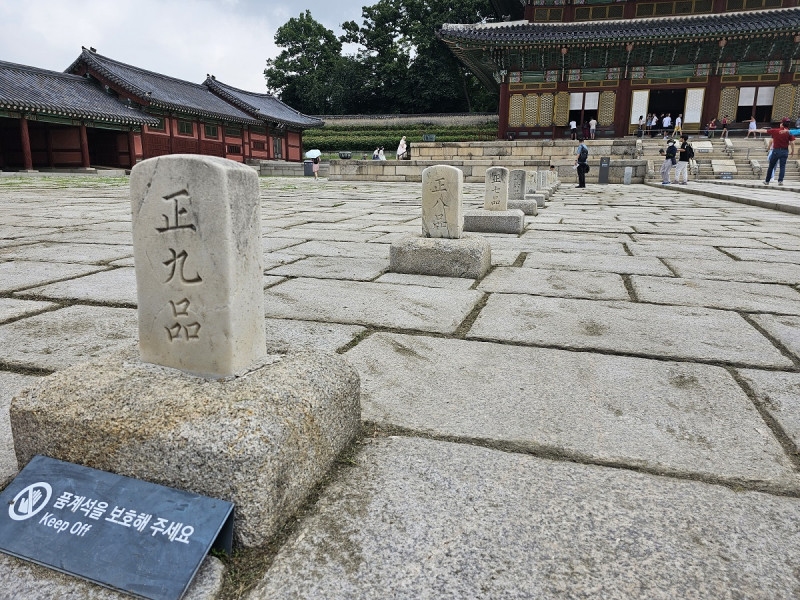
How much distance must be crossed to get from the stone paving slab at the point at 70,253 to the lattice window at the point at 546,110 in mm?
20308

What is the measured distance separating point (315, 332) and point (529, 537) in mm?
1356

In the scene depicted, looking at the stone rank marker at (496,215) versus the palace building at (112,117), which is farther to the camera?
the palace building at (112,117)

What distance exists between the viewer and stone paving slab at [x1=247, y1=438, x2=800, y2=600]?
2.98ft

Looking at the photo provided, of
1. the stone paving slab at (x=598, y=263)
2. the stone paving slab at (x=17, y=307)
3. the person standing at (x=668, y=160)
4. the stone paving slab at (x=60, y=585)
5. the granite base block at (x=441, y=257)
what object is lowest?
the stone paving slab at (x=60, y=585)

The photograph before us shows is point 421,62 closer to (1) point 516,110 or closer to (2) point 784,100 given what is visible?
(1) point 516,110

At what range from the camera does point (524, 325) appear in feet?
7.72

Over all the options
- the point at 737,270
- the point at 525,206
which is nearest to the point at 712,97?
the point at 525,206

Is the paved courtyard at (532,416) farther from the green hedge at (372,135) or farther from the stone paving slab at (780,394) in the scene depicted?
the green hedge at (372,135)

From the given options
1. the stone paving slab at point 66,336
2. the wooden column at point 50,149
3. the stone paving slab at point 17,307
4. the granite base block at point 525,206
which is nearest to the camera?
the stone paving slab at point 66,336

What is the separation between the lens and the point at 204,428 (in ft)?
3.46

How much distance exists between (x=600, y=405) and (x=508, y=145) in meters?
19.0

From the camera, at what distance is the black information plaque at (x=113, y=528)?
913 millimetres

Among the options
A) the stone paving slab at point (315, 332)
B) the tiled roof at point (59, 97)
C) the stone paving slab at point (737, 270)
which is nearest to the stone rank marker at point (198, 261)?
the stone paving slab at point (315, 332)

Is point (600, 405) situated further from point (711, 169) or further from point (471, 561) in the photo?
point (711, 169)
